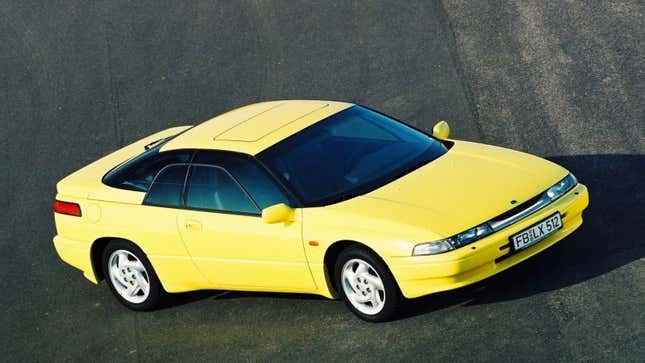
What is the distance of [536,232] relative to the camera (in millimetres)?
8703

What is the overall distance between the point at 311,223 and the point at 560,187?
6.34 feet

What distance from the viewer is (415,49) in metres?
15.5

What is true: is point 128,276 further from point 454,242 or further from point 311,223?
point 454,242

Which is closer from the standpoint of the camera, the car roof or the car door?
the car door

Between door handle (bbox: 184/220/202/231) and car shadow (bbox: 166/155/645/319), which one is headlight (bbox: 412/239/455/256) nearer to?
car shadow (bbox: 166/155/645/319)

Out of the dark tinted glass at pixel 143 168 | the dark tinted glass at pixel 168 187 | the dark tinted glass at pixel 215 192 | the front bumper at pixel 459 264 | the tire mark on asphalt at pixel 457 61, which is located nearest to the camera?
the front bumper at pixel 459 264

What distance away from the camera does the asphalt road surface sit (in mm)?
8586

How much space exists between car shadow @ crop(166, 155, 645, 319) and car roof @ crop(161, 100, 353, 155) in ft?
4.37

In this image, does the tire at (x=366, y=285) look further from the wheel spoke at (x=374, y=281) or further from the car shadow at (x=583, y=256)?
the car shadow at (x=583, y=256)

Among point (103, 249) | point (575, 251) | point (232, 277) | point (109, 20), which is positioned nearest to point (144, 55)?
point (109, 20)

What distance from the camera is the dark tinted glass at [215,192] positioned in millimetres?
9469

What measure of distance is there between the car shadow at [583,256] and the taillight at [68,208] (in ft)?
11.0

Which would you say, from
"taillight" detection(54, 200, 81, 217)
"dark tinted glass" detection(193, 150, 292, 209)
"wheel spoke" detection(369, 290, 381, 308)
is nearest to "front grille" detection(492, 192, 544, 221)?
→ "wheel spoke" detection(369, 290, 381, 308)

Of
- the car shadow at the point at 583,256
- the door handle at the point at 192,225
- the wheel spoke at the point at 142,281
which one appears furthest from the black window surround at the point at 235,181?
the car shadow at the point at 583,256
